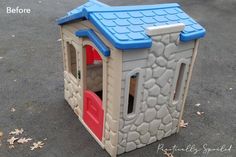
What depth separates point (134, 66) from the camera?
3783mm

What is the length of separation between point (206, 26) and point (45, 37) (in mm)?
5436

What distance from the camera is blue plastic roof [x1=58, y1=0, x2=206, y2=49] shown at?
356 cm

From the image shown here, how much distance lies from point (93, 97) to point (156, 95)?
1004mm

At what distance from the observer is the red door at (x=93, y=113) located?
453 centimetres

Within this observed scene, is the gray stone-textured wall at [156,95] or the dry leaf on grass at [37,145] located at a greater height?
the gray stone-textured wall at [156,95]

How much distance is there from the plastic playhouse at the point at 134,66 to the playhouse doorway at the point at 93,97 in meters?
0.02

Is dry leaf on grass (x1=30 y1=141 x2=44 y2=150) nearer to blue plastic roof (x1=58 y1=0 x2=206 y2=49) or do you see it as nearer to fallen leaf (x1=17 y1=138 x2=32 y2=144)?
fallen leaf (x1=17 y1=138 x2=32 y2=144)

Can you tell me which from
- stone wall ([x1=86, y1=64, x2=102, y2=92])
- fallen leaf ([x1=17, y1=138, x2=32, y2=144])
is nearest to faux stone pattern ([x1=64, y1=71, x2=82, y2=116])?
stone wall ([x1=86, y1=64, x2=102, y2=92])

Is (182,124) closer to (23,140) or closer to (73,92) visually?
(73,92)

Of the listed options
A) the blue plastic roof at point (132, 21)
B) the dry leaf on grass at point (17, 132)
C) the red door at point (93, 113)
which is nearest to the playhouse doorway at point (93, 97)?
the red door at point (93, 113)

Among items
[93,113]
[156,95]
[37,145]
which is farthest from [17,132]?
[156,95]

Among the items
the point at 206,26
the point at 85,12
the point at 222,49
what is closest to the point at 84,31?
the point at 85,12

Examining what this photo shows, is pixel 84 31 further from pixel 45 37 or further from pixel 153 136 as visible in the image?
pixel 45 37

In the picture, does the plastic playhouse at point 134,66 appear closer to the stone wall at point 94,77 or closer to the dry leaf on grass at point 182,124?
the dry leaf on grass at point 182,124
